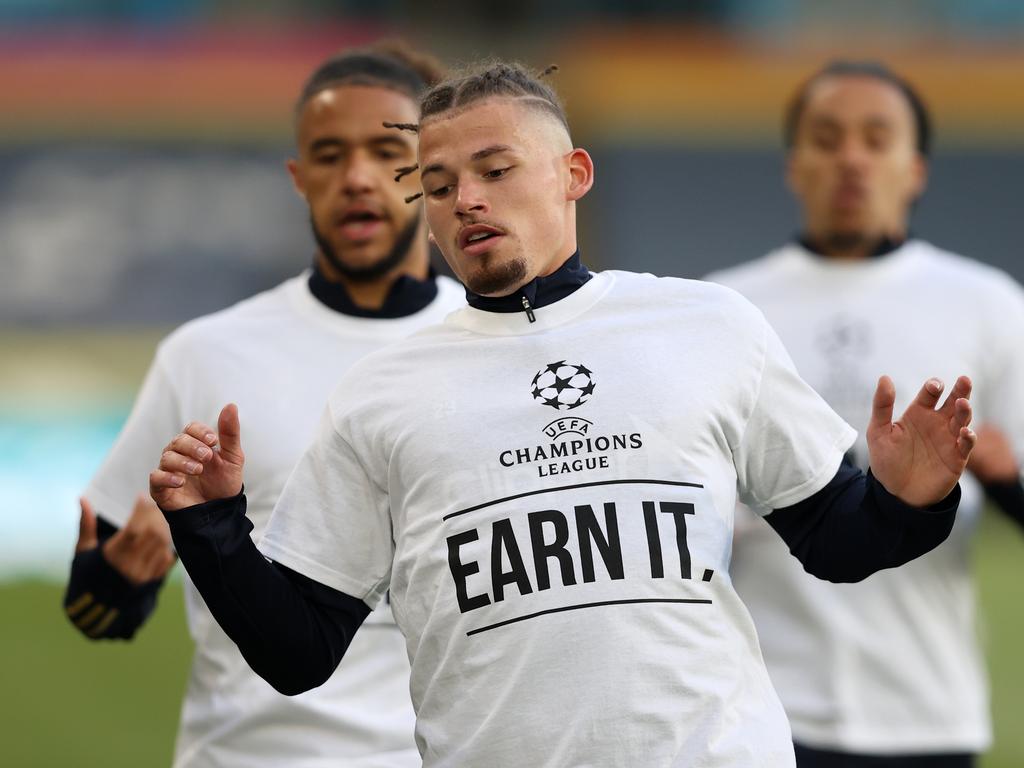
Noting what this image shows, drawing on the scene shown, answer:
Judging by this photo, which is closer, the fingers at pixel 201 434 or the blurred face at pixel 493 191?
the fingers at pixel 201 434

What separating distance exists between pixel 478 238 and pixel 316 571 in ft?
1.94

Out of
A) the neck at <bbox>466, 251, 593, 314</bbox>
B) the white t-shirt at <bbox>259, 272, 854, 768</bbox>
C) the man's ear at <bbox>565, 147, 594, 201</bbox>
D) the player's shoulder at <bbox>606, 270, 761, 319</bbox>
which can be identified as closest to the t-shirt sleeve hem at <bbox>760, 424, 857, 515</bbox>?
the white t-shirt at <bbox>259, 272, 854, 768</bbox>

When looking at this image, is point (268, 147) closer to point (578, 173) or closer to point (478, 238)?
point (578, 173)

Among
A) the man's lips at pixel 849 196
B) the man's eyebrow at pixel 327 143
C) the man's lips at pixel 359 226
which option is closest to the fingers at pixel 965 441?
the man's lips at pixel 359 226

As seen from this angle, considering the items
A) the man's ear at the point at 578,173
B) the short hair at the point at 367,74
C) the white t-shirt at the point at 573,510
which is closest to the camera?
the white t-shirt at the point at 573,510

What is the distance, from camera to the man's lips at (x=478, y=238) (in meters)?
2.83

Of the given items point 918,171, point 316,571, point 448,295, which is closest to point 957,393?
point 316,571

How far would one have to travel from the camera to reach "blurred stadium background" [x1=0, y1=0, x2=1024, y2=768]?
1349 cm

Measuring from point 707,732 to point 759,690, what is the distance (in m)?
0.16

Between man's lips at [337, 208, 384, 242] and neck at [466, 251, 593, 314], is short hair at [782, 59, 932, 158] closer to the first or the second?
man's lips at [337, 208, 384, 242]

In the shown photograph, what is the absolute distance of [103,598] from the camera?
3.83 m

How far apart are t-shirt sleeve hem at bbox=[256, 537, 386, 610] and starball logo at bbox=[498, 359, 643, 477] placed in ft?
1.09

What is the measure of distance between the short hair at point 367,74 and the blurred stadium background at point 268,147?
7.40m

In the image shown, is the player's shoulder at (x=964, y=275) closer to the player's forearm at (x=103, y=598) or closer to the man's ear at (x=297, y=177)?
the man's ear at (x=297, y=177)
